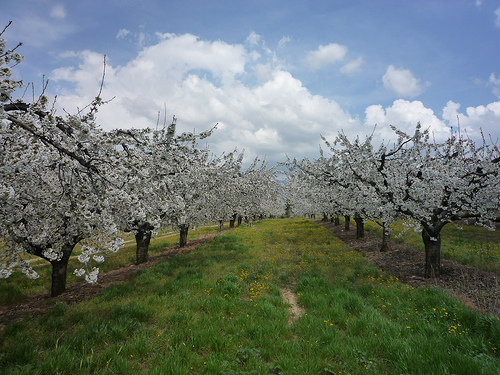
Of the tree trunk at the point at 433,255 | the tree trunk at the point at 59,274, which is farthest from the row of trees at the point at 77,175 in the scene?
the tree trunk at the point at 433,255

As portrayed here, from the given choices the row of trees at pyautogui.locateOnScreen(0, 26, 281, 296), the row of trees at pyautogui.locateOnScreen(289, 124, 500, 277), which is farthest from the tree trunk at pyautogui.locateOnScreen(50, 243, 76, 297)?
the row of trees at pyautogui.locateOnScreen(289, 124, 500, 277)

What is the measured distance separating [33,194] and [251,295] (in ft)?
28.5

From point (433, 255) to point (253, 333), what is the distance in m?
9.98

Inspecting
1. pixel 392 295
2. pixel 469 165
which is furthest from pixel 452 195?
pixel 392 295

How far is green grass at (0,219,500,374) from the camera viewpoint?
15.1ft

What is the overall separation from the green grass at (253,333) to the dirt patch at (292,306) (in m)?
0.24

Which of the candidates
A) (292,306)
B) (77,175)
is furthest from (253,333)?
(77,175)

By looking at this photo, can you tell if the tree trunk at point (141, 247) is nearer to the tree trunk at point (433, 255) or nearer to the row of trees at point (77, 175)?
the row of trees at point (77, 175)

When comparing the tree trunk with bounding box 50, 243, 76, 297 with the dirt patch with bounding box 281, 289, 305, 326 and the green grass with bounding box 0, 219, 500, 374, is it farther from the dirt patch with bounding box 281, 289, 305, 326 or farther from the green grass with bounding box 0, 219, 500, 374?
the dirt patch with bounding box 281, 289, 305, 326

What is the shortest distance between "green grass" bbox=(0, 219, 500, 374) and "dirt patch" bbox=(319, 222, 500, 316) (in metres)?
1.00

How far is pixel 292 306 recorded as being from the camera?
806 cm

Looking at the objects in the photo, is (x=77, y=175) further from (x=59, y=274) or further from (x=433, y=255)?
(x=433, y=255)

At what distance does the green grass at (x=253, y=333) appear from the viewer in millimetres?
4613

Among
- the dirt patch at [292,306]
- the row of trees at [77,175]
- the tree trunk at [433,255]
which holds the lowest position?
the dirt patch at [292,306]
